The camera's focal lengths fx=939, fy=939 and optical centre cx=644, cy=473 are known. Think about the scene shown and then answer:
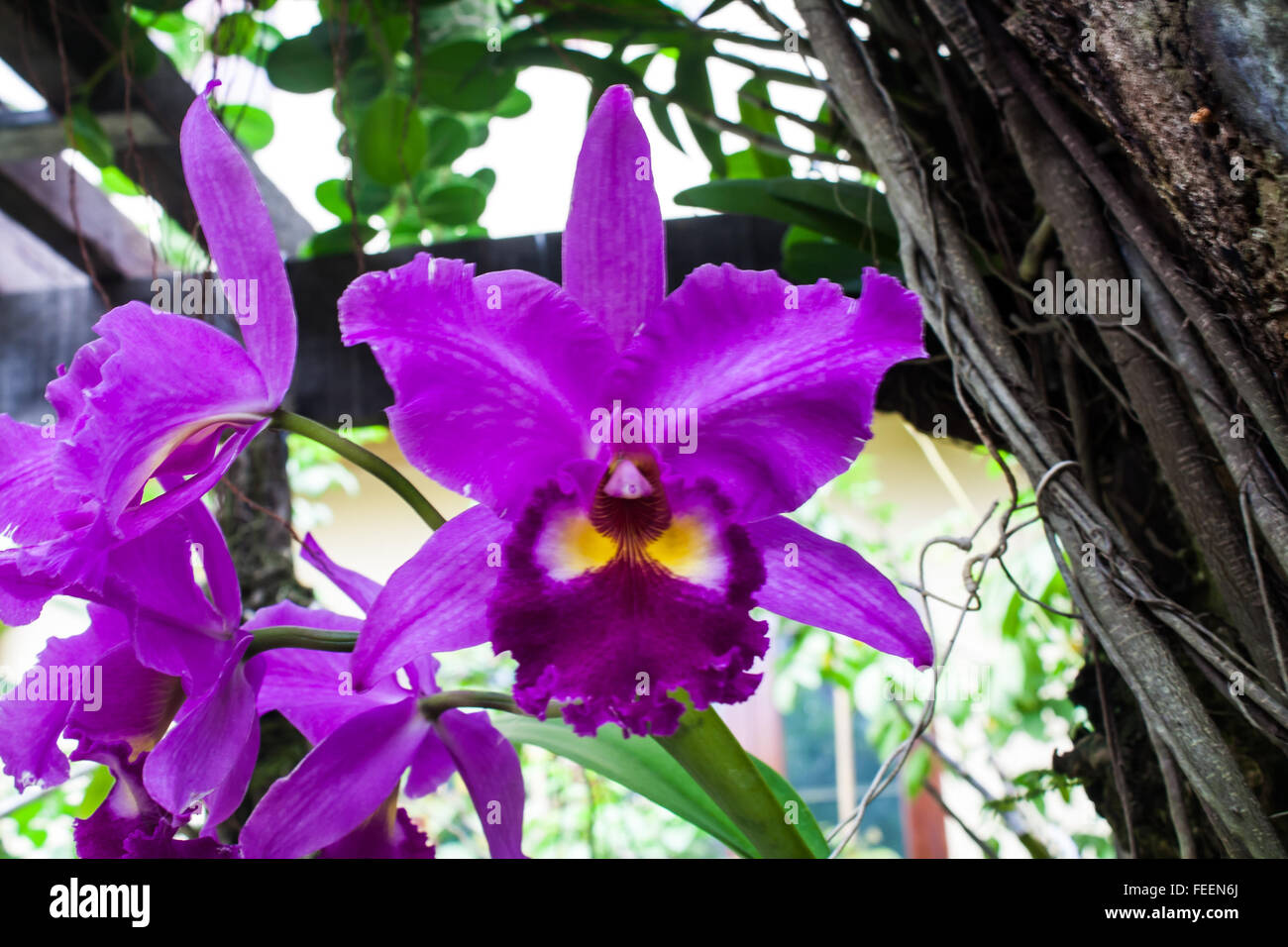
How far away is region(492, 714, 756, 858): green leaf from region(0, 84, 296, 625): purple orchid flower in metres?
0.36

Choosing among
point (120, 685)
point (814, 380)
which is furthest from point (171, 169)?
point (814, 380)

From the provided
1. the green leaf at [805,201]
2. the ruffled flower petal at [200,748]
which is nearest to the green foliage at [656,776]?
the ruffled flower petal at [200,748]

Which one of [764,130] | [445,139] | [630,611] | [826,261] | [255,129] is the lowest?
[630,611]

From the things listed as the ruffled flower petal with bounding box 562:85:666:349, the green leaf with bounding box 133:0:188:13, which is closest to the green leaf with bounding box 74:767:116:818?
the ruffled flower petal with bounding box 562:85:666:349

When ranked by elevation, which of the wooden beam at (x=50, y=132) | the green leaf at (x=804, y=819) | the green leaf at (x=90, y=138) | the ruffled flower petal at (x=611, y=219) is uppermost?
the wooden beam at (x=50, y=132)

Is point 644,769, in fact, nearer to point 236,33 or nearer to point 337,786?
point 337,786

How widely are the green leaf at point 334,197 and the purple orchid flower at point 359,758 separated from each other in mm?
858

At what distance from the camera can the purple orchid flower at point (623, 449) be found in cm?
54

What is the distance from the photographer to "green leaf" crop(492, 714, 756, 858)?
2.46 feet

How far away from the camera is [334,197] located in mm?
1462

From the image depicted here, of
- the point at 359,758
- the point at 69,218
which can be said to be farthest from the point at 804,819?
the point at 69,218

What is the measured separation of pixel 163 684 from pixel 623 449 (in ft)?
1.26

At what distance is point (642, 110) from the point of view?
51.8 inches

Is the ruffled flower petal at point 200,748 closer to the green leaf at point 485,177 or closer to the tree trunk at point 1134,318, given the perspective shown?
the tree trunk at point 1134,318
